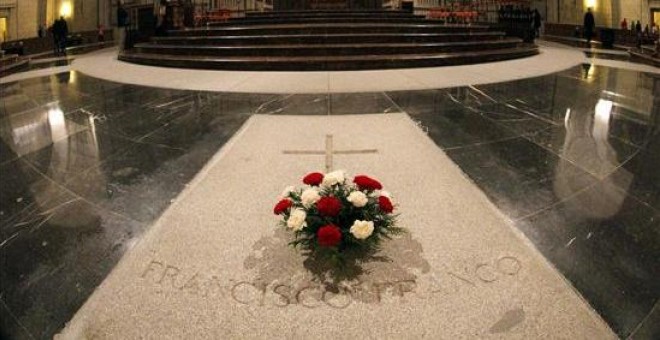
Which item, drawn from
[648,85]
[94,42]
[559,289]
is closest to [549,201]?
[559,289]

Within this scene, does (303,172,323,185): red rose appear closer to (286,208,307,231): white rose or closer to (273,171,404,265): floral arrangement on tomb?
(273,171,404,265): floral arrangement on tomb

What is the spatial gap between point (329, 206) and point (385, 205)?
33 cm

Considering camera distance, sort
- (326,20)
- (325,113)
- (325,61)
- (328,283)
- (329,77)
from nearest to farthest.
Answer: (328,283), (325,113), (329,77), (325,61), (326,20)

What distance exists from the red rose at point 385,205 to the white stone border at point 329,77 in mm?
4931

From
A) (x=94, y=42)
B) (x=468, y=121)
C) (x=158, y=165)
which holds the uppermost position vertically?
(x=94, y=42)

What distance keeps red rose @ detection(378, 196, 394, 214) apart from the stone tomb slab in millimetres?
275

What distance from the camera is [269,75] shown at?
9102 mm

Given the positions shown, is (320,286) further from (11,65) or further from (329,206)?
(11,65)

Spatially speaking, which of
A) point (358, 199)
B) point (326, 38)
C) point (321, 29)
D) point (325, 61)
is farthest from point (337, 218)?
point (321, 29)

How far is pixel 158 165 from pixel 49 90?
5.43 m

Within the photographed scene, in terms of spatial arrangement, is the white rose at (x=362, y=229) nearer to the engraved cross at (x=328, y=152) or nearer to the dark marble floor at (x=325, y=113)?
the dark marble floor at (x=325, y=113)

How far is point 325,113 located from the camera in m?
5.69

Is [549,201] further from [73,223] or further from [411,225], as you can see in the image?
[73,223]

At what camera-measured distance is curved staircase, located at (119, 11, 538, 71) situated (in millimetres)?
9977
